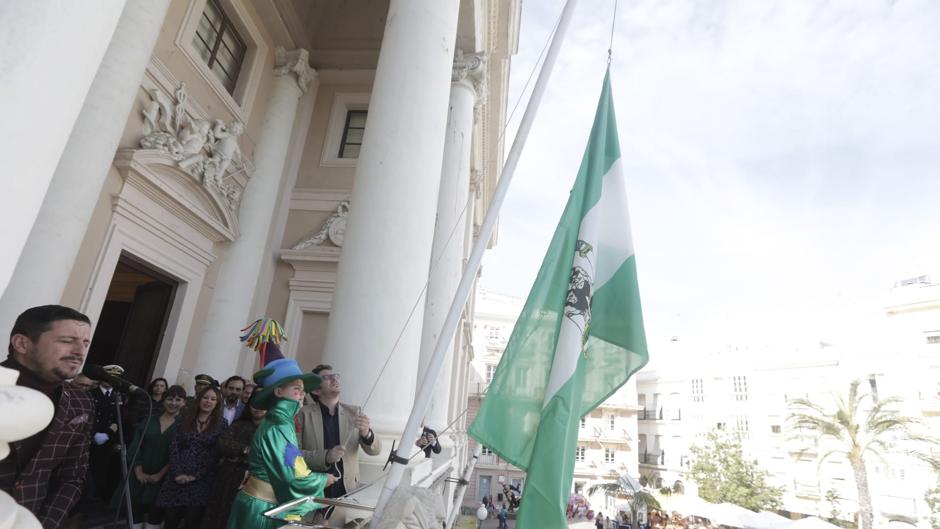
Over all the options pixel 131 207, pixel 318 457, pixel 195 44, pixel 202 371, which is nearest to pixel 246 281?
pixel 202 371

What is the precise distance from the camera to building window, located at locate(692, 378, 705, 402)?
48.1 m

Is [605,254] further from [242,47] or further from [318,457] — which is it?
[242,47]

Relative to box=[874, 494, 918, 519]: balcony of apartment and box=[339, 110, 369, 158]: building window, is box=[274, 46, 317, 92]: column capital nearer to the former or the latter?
box=[339, 110, 369, 158]: building window

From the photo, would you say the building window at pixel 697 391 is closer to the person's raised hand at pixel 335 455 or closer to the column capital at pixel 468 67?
the column capital at pixel 468 67

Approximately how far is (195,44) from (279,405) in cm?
732

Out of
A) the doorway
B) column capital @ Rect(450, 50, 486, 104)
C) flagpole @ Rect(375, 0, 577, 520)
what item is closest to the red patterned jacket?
flagpole @ Rect(375, 0, 577, 520)

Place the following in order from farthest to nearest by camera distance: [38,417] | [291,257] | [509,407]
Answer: [291,257] → [509,407] → [38,417]

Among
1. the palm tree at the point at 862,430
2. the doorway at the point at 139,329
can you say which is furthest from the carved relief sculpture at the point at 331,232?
the palm tree at the point at 862,430

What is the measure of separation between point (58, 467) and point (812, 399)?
4571 centimetres

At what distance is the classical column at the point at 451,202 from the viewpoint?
28.5 feet

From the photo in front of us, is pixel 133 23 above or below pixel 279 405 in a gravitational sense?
above

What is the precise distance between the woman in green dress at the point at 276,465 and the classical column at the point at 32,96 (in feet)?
4.30

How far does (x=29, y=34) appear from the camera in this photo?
6.15ft

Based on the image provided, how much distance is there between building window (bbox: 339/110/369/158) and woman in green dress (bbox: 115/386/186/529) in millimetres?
7153
